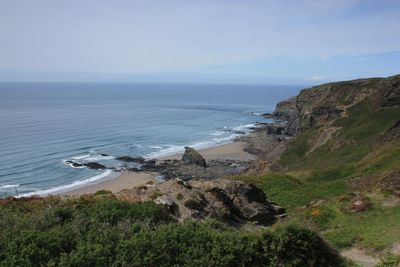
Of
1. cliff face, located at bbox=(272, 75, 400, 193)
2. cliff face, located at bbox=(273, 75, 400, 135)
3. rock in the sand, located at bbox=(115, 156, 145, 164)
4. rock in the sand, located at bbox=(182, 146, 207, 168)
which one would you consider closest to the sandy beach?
rock in the sand, located at bbox=(115, 156, 145, 164)

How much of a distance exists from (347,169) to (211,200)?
29149mm

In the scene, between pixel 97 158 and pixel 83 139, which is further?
pixel 83 139

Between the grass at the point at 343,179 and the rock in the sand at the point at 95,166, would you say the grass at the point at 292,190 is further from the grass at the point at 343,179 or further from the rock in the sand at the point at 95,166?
the rock in the sand at the point at 95,166

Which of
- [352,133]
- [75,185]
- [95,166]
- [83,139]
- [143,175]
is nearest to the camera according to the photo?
[75,185]

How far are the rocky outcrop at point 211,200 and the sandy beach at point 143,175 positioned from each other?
122 feet

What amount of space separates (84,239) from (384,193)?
21303 millimetres

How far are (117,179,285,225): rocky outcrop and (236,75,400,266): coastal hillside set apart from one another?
2165mm

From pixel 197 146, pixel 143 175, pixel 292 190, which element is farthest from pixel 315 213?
pixel 197 146

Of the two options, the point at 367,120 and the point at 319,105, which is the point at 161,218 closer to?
the point at 367,120

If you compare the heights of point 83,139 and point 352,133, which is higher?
point 352,133

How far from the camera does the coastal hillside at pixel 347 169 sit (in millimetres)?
22391

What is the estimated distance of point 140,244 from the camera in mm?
13250

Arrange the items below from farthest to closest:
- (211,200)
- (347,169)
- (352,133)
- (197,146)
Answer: (197,146), (352,133), (347,169), (211,200)

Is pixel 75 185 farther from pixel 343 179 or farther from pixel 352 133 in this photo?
pixel 352 133
